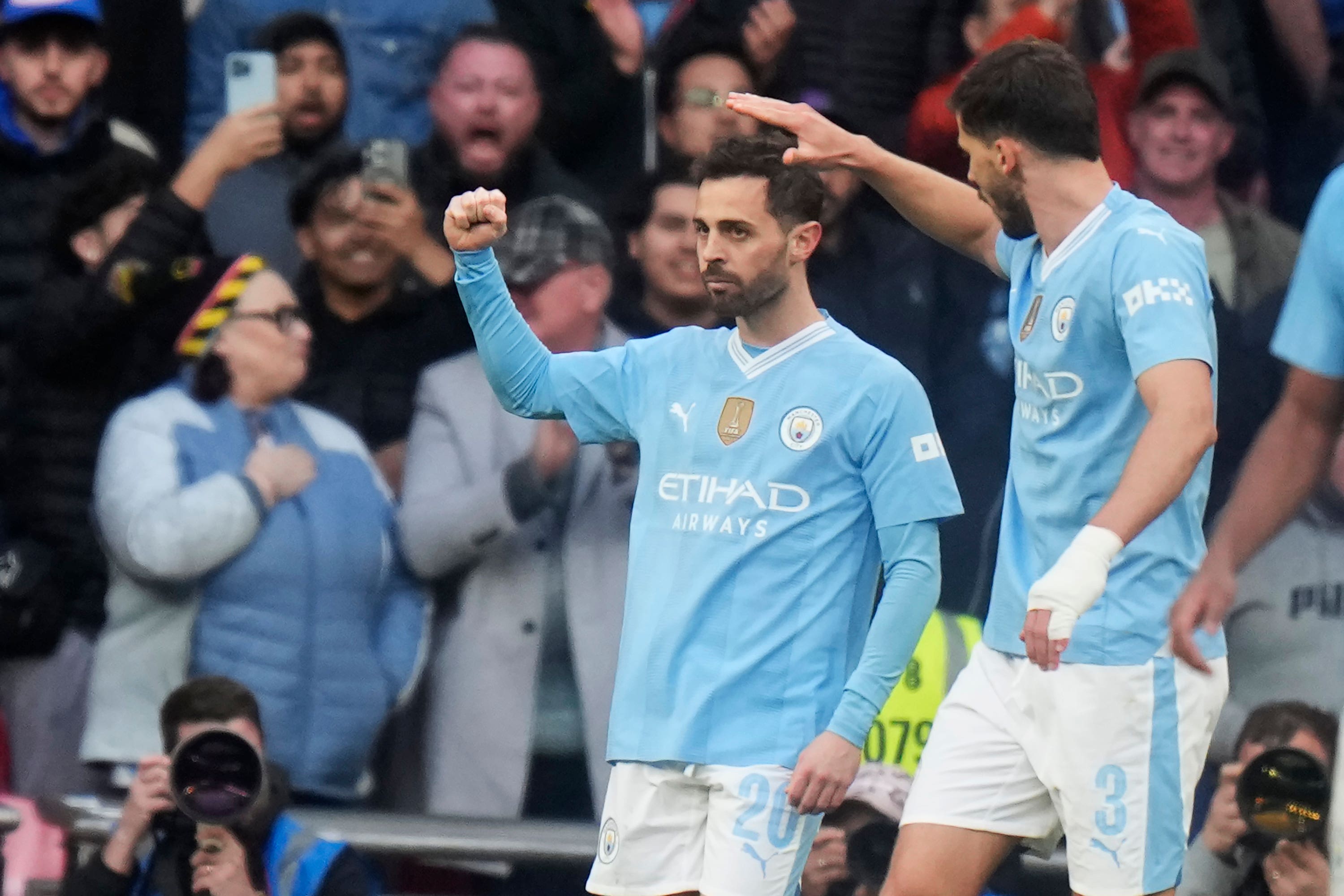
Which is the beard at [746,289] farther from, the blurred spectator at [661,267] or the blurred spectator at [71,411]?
the blurred spectator at [71,411]

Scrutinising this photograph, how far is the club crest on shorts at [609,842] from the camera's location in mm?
4070

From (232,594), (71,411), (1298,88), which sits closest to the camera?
(232,594)

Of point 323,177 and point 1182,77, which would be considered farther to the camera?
point 1182,77

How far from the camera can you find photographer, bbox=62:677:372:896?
16.0 feet

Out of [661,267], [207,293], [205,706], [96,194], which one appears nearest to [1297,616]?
[661,267]

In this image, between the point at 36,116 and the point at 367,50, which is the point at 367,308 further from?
the point at 36,116

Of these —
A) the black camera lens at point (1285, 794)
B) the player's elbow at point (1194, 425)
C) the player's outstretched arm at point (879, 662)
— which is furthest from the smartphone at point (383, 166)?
the player's elbow at point (1194, 425)

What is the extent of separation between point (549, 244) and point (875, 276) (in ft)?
3.39

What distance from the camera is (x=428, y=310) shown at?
625 centimetres

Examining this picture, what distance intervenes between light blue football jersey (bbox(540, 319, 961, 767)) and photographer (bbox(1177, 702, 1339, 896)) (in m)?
1.19

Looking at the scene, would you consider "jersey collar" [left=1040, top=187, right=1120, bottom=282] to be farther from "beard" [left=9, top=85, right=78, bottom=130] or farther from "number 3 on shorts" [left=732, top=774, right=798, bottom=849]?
"beard" [left=9, top=85, right=78, bottom=130]

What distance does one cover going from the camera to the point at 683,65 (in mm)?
6508

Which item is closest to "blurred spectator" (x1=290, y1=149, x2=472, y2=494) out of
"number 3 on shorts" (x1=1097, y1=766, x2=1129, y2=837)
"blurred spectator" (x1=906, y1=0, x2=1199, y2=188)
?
"blurred spectator" (x1=906, y1=0, x2=1199, y2=188)

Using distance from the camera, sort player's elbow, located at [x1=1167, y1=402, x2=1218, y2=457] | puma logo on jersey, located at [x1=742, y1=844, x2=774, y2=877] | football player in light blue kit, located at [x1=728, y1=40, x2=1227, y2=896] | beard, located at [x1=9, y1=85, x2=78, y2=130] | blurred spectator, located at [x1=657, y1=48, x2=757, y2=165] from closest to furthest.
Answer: player's elbow, located at [x1=1167, y1=402, x2=1218, y2=457] < football player in light blue kit, located at [x1=728, y1=40, x2=1227, y2=896] < puma logo on jersey, located at [x1=742, y1=844, x2=774, y2=877] < beard, located at [x1=9, y1=85, x2=78, y2=130] < blurred spectator, located at [x1=657, y1=48, x2=757, y2=165]
